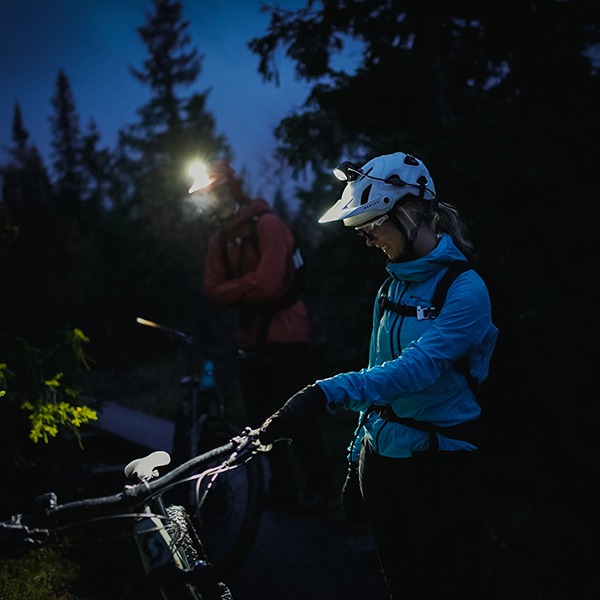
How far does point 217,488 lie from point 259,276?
5.61 ft

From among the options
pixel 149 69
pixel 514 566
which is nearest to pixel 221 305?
pixel 514 566

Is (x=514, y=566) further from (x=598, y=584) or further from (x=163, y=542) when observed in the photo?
(x=163, y=542)

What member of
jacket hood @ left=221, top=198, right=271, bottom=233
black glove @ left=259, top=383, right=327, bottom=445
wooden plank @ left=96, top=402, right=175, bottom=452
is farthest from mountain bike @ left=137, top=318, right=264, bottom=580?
black glove @ left=259, top=383, right=327, bottom=445

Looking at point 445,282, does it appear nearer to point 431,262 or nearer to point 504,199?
point 431,262

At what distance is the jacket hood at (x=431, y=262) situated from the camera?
7.57ft

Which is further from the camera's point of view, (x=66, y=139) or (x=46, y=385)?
(x=66, y=139)

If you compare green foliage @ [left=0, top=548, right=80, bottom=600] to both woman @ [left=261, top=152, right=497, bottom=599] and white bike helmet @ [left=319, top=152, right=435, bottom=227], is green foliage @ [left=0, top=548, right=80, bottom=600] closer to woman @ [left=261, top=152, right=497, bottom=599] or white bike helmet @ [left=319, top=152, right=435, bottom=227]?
woman @ [left=261, top=152, right=497, bottom=599]

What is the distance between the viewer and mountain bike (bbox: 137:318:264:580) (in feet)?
12.4

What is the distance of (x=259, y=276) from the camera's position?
4.61 metres

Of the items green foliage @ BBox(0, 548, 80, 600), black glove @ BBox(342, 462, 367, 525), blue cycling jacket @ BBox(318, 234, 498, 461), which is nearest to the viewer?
blue cycling jacket @ BBox(318, 234, 498, 461)

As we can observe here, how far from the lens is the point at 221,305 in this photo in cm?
483

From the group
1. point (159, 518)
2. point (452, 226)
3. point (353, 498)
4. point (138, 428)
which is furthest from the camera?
point (138, 428)

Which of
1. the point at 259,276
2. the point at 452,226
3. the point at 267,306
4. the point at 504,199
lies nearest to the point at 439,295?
the point at 452,226

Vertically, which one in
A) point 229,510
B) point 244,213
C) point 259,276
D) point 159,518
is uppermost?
point 244,213
